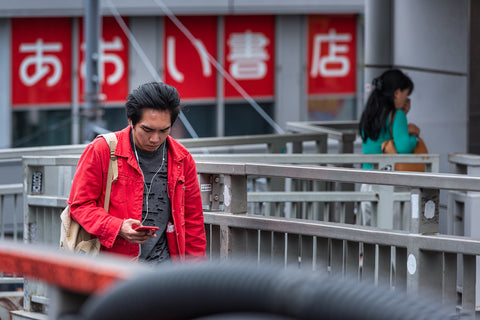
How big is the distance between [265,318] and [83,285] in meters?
0.43

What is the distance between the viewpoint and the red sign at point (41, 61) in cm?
1886

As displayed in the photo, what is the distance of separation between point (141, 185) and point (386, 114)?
4266 millimetres

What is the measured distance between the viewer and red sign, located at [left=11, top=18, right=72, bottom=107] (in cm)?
1886

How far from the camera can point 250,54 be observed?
20.9 meters

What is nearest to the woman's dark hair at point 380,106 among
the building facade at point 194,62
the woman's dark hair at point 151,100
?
the woman's dark hair at point 151,100

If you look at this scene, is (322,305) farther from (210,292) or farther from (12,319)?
(12,319)

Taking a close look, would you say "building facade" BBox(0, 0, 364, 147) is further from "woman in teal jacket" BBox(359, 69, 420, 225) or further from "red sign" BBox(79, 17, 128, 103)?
"woman in teal jacket" BBox(359, 69, 420, 225)

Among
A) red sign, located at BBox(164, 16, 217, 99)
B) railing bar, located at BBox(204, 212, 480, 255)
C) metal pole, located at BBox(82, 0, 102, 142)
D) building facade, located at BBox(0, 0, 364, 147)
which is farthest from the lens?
red sign, located at BBox(164, 16, 217, 99)

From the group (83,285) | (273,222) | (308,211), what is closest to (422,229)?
(273,222)

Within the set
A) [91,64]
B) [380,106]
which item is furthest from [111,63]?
[380,106]

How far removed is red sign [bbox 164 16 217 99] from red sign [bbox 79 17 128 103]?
3.15 ft

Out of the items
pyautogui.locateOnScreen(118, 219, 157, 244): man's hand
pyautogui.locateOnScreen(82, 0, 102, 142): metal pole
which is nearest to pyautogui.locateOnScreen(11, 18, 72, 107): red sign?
pyautogui.locateOnScreen(82, 0, 102, 142): metal pole

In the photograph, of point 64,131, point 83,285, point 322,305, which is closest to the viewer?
point 322,305

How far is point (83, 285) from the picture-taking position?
1594 millimetres
